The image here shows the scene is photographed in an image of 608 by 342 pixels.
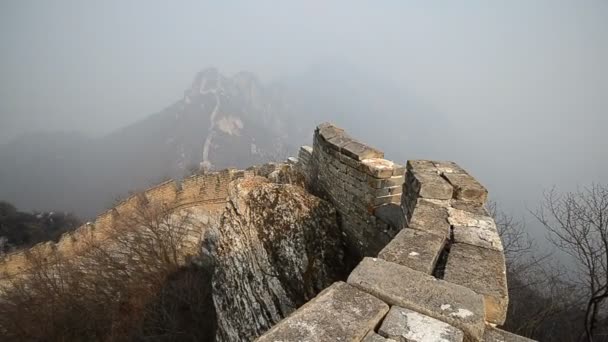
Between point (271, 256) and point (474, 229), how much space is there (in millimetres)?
3923

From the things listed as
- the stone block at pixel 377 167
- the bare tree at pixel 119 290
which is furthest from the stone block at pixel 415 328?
the bare tree at pixel 119 290

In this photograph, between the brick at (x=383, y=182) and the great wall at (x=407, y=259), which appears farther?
the brick at (x=383, y=182)

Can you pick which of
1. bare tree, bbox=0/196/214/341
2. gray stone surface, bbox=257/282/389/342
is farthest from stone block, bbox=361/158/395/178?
bare tree, bbox=0/196/214/341

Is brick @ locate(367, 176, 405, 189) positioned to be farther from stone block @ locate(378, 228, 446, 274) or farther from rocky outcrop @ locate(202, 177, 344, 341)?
stone block @ locate(378, 228, 446, 274)

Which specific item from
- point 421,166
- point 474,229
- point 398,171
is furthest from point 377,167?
point 474,229

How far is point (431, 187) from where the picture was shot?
4.58 meters

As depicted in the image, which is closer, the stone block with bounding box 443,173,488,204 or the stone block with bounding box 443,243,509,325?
the stone block with bounding box 443,243,509,325

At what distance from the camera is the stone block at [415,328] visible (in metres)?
2.26

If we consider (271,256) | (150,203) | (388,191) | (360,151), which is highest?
(360,151)

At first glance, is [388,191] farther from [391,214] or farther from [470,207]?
[470,207]

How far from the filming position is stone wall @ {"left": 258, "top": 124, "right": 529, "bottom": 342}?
2.32m

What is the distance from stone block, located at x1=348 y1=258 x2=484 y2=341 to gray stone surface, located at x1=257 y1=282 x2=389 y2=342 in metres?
0.12

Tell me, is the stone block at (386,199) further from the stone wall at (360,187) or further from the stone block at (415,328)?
the stone block at (415,328)

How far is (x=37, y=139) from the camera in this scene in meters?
135
